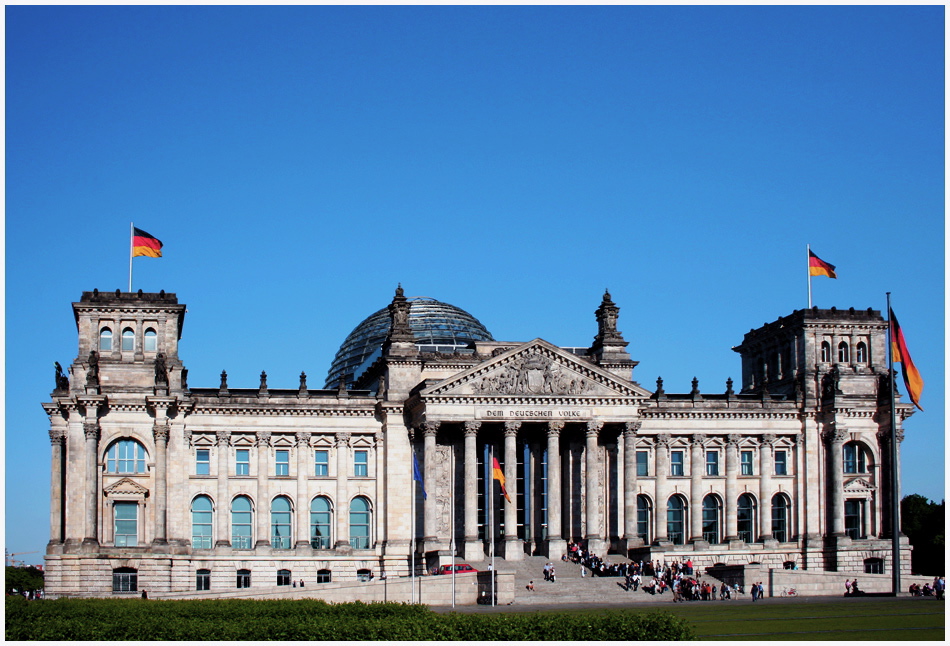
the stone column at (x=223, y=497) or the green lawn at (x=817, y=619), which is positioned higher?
the stone column at (x=223, y=497)

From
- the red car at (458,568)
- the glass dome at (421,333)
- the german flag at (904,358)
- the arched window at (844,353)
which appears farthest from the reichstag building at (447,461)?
the german flag at (904,358)

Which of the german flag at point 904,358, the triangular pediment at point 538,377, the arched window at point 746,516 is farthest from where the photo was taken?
the arched window at point 746,516

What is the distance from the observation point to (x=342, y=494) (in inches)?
3994

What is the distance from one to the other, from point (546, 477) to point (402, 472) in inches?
411

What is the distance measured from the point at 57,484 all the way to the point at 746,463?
5057cm

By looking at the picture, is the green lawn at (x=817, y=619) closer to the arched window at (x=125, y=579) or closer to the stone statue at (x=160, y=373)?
the arched window at (x=125, y=579)

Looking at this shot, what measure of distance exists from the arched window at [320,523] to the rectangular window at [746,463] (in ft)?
104

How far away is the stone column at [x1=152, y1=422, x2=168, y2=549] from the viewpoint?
314ft

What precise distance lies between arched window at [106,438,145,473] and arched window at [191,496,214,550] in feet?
15.8

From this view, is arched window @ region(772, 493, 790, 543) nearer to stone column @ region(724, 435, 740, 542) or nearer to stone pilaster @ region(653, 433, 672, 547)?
stone column @ region(724, 435, 740, 542)

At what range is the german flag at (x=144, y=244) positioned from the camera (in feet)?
325

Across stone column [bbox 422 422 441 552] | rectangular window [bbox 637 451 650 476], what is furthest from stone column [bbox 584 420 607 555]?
stone column [bbox 422 422 441 552]

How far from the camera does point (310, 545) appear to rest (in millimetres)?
100438

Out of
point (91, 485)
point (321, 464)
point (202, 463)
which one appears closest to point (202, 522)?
point (202, 463)
